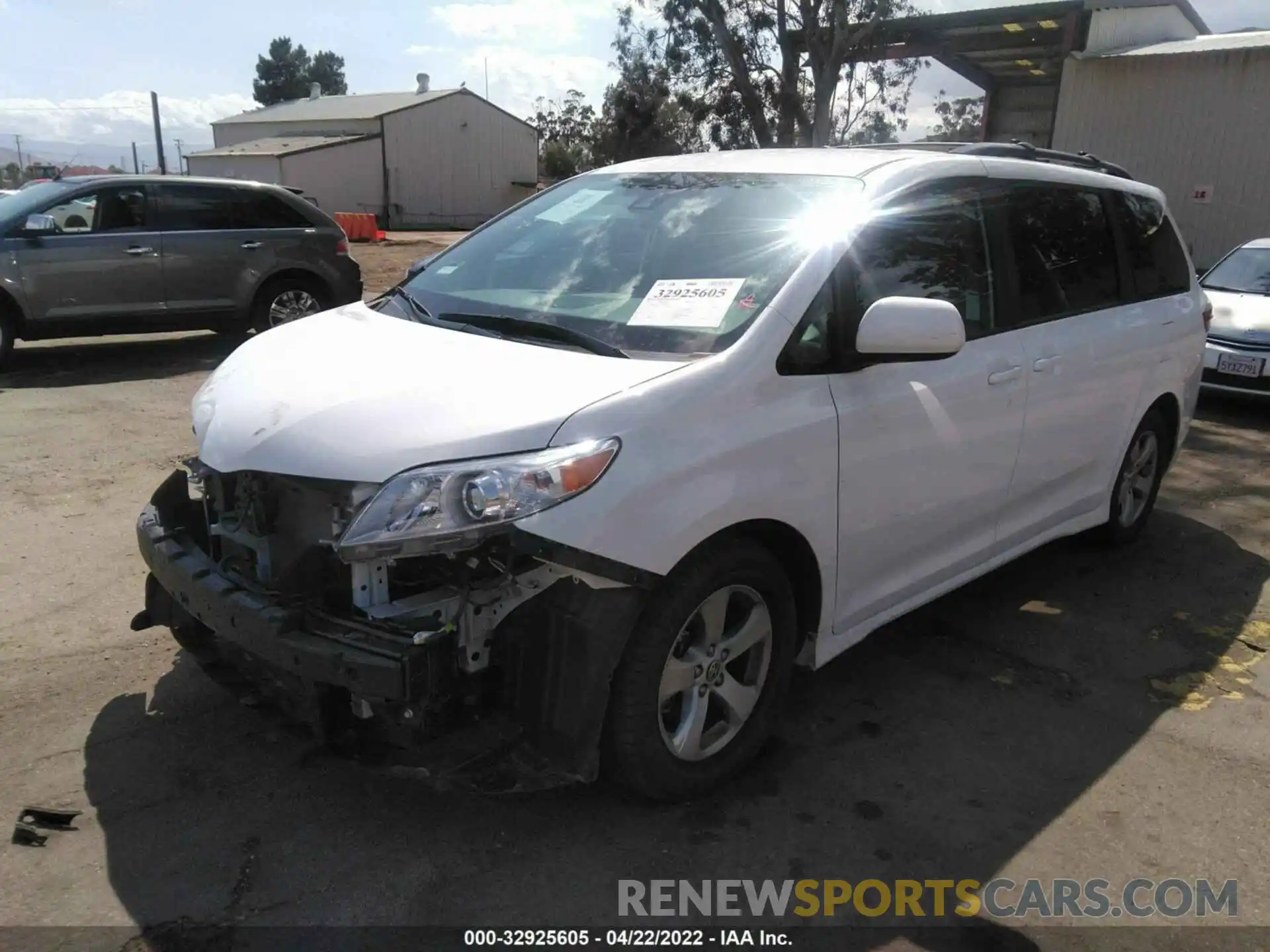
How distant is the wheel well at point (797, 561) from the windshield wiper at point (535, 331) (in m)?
0.63

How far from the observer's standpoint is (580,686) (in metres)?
2.62

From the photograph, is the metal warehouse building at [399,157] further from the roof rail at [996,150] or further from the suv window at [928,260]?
the suv window at [928,260]

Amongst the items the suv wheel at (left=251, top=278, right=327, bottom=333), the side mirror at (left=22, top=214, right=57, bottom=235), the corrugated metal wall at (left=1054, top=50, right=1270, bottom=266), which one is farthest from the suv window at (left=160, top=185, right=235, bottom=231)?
the corrugated metal wall at (left=1054, top=50, right=1270, bottom=266)

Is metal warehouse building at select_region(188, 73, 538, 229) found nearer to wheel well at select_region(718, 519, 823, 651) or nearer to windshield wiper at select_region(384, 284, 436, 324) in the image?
windshield wiper at select_region(384, 284, 436, 324)

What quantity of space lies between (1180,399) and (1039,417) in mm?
1737

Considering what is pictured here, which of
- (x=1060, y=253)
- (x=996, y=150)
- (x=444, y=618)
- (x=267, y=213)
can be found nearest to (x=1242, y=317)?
(x=1060, y=253)

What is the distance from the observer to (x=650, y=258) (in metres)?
3.47

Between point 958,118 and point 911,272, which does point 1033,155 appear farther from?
point 958,118

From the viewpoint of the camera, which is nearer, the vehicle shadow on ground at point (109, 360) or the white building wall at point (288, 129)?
the vehicle shadow on ground at point (109, 360)

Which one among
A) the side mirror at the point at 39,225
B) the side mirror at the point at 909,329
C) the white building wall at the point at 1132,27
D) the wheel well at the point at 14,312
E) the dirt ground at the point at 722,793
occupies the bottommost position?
the dirt ground at the point at 722,793

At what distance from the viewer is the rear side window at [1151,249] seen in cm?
490

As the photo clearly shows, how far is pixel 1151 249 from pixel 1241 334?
4581mm

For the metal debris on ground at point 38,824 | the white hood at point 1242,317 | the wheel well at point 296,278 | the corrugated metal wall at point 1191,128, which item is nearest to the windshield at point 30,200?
the wheel well at point 296,278

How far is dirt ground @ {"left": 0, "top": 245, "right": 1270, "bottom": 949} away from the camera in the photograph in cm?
268
